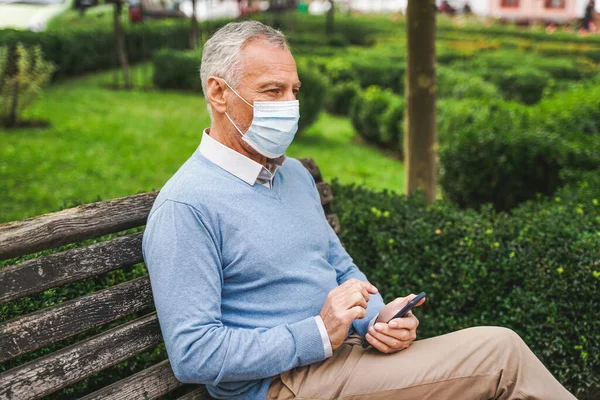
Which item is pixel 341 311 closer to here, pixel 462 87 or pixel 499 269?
pixel 499 269

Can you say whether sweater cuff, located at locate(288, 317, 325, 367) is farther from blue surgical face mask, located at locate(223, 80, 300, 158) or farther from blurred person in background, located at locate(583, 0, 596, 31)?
blurred person in background, located at locate(583, 0, 596, 31)

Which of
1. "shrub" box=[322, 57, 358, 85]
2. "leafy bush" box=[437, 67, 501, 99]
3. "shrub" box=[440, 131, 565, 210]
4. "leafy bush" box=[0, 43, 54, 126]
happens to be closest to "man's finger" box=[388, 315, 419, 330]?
"shrub" box=[440, 131, 565, 210]

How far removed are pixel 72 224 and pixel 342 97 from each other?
11.8 meters

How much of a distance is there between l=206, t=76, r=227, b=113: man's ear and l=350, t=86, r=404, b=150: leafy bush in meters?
7.93

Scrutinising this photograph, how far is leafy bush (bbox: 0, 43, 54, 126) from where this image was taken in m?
8.52

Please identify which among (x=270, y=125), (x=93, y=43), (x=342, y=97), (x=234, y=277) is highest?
(x=93, y=43)

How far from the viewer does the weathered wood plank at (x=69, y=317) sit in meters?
1.75

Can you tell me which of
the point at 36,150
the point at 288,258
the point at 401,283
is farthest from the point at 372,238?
the point at 36,150

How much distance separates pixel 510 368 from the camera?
6.47 ft

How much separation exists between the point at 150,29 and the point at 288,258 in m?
16.4

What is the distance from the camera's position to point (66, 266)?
→ 1902 mm

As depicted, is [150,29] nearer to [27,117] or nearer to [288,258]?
[27,117]

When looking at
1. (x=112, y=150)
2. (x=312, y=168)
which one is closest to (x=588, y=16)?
(x=312, y=168)

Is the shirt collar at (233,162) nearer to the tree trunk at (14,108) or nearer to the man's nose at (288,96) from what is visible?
the man's nose at (288,96)
